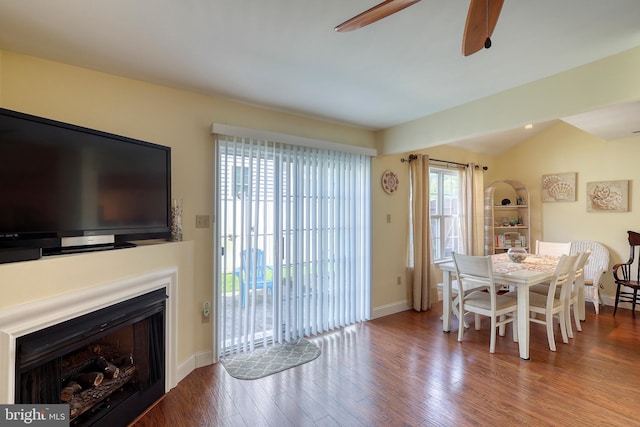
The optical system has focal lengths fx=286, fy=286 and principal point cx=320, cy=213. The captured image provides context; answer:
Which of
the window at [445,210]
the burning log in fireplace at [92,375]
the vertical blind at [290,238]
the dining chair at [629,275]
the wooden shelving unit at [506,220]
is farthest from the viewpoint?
the wooden shelving unit at [506,220]

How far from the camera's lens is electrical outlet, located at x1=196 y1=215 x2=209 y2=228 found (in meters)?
2.57

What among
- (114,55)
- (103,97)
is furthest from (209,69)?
(103,97)

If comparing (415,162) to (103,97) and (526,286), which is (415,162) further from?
(103,97)

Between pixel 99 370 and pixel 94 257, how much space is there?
817mm

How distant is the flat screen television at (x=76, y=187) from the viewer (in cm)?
143

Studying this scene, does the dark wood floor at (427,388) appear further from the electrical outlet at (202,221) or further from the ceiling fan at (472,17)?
the ceiling fan at (472,17)

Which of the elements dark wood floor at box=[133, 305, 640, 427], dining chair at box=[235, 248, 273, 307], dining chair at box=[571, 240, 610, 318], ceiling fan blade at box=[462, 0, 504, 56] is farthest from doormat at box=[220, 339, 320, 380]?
dining chair at box=[571, 240, 610, 318]

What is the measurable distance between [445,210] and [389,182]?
4.91 ft

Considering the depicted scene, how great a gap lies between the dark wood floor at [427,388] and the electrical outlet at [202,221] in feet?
4.14

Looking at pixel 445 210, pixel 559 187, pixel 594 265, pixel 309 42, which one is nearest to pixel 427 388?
pixel 309 42

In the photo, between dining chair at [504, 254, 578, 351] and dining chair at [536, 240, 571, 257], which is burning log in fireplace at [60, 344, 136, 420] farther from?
dining chair at [536, 240, 571, 257]

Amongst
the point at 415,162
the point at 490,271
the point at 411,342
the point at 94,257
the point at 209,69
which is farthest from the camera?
the point at 415,162

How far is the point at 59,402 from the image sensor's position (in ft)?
4.99

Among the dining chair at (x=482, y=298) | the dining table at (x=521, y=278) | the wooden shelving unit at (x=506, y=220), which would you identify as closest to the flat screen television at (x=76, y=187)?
the dining chair at (x=482, y=298)
